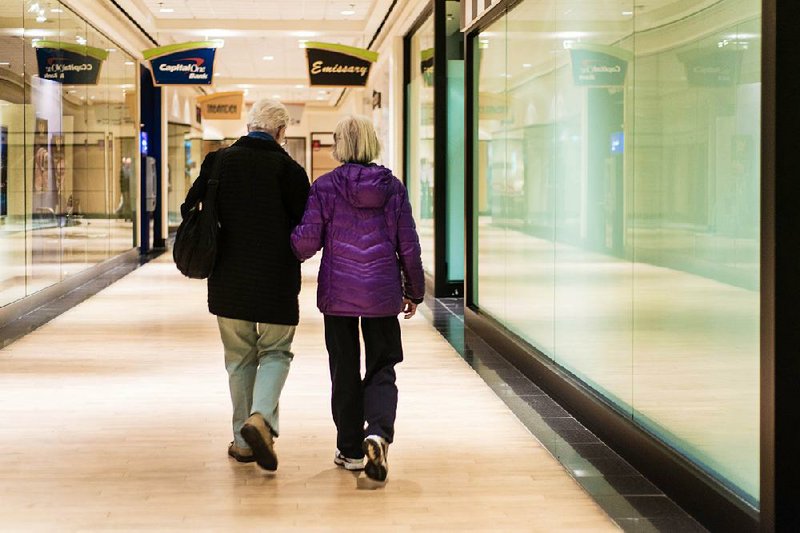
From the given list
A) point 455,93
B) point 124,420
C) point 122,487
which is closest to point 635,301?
point 122,487

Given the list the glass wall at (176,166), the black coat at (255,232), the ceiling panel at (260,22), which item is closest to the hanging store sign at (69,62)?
the ceiling panel at (260,22)

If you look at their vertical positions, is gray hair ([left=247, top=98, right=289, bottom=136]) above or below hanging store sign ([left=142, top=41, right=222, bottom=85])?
below

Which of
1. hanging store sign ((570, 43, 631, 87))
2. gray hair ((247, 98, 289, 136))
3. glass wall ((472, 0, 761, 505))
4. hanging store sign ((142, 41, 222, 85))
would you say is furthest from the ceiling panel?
gray hair ((247, 98, 289, 136))

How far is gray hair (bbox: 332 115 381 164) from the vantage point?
4441 millimetres

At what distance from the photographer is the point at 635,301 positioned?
482 cm

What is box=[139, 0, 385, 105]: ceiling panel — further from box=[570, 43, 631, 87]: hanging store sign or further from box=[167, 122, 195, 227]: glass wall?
box=[570, 43, 631, 87]: hanging store sign

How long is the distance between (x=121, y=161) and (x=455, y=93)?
713cm

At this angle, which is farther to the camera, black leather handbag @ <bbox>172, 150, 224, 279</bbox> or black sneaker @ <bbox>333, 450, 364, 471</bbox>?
black sneaker @ <bbox>333, 450, 364, 471</bbox>

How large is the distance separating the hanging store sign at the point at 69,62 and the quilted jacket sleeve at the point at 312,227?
24.1 feet

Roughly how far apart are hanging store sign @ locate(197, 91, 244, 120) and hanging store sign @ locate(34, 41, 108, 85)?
34.0 ft

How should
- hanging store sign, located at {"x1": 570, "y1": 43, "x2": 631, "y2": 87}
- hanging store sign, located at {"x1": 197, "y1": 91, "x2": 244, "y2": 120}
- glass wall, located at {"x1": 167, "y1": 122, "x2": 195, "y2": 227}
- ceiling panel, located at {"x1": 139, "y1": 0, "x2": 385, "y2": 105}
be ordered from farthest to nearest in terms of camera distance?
hanging store sign, located at {"x1": 197, "y1": 91, "x2": 244, "y2": 120} < glass wall, located at {"x1": 167, "y1": 122, "x2": 195, "y2": 227} < ceiling panel, located at {"x1": 139, "y1": 0, "x2": 385, "y2": 105} < hanging store sign, located at {"x1": 570, "y1": 43, "x2": 631, "y2": 87}

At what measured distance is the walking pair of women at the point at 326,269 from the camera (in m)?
4.36

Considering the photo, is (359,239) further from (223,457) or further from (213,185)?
(223,457)

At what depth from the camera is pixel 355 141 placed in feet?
14.6
